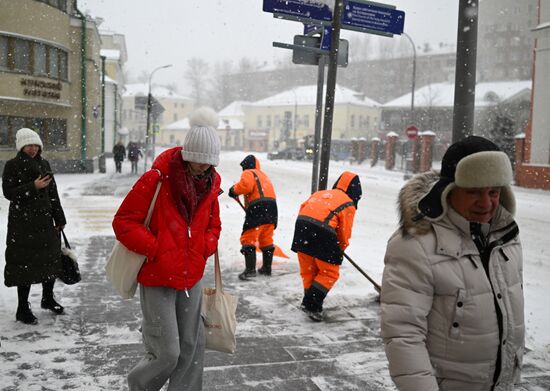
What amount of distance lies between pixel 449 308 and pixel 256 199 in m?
4.95

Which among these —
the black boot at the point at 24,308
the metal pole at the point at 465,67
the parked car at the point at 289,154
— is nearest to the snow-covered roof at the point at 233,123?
the parked car at the point at 289,154

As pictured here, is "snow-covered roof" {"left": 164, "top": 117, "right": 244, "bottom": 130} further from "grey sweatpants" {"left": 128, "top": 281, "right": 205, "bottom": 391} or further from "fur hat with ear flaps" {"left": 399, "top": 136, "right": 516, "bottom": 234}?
"fur hat with ear flaps" {"left": 399, "top": 136, "right": 516, "bottom": 234}

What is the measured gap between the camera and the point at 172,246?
10.2 feet

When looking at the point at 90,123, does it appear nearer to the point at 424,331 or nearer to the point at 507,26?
the point at 424,331

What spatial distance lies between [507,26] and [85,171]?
82344 millimetres

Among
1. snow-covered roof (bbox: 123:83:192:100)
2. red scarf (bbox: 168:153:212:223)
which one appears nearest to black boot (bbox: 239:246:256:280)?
red scarf (bbox: 168:153:212:223)

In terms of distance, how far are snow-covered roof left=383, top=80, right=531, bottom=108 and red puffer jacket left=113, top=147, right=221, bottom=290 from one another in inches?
2031

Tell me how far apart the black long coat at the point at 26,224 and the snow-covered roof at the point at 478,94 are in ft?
166

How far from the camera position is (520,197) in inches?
790

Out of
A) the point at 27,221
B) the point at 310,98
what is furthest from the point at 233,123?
the point at 27,221

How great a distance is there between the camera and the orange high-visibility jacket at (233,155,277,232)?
6.93 meters

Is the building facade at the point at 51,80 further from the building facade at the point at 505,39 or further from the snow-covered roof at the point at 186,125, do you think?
the building facade at the point at 505,39

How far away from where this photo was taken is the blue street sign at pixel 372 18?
6766mm

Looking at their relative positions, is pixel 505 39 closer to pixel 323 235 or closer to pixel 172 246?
pixel 323 235
